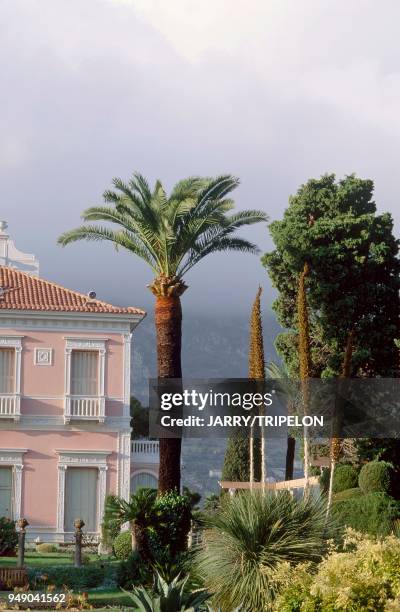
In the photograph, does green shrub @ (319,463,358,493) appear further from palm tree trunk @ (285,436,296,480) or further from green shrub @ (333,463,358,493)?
palm tree trunk @ (285,436,296,480)

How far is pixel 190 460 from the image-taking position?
14250cm

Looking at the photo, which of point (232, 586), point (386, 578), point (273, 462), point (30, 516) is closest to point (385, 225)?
point (30, 516)

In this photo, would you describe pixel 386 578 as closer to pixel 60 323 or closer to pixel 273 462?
pixel 60 323

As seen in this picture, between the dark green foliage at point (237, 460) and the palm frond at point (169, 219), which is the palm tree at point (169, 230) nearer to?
the palm frond at point (169, 219)

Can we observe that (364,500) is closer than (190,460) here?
Yes

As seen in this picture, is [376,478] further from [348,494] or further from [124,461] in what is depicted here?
[124,461]

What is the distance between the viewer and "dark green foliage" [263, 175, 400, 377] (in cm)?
4162

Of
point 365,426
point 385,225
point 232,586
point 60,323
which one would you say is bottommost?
point 232,586

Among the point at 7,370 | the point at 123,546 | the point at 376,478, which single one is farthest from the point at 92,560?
the point at 7,370

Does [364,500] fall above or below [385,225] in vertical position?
below

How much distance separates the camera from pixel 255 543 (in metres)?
22.9

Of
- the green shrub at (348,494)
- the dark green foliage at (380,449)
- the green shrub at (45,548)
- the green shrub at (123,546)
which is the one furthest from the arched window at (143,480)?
the green shrub at (348,494)

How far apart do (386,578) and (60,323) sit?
26555mm

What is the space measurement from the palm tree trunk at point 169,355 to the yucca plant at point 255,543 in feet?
25.3
